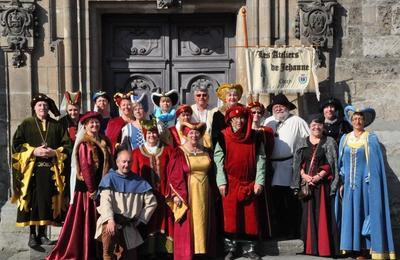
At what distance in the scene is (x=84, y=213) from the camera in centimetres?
646

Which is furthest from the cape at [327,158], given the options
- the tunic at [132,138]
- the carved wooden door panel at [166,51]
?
the carved wooden door panel at [166,51]

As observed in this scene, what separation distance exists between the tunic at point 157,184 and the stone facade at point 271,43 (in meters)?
2.10

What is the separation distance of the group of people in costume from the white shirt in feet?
0.04

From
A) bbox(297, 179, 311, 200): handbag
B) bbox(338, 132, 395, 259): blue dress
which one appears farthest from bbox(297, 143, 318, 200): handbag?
bbox(338, 132, 395, 259): blue dress

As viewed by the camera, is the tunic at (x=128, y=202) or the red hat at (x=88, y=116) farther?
the red hat at (x=88, y=116)

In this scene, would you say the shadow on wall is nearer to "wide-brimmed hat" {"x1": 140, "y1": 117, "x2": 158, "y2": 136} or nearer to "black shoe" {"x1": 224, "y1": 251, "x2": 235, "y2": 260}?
→ "black shoe" {"x1": 224, "y1": 251, "x2": 235, "y2": 260}

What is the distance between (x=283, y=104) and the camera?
7.07 metres

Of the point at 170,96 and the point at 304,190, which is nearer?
the point at 304,190

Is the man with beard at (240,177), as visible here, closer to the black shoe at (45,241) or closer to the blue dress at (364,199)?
the blue dress at (364,199)

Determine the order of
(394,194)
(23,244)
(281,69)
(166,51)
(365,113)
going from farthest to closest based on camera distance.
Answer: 1. (166,51)
2. (281,69)
3. (394,194)
4. (23,244)
5. (365,113)

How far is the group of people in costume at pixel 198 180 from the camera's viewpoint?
639 cm

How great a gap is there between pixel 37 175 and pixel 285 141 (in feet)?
8.45

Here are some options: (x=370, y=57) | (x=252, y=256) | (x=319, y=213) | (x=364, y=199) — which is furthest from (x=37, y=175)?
(x=370, y=57)

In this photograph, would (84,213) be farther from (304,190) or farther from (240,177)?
(304,190)
